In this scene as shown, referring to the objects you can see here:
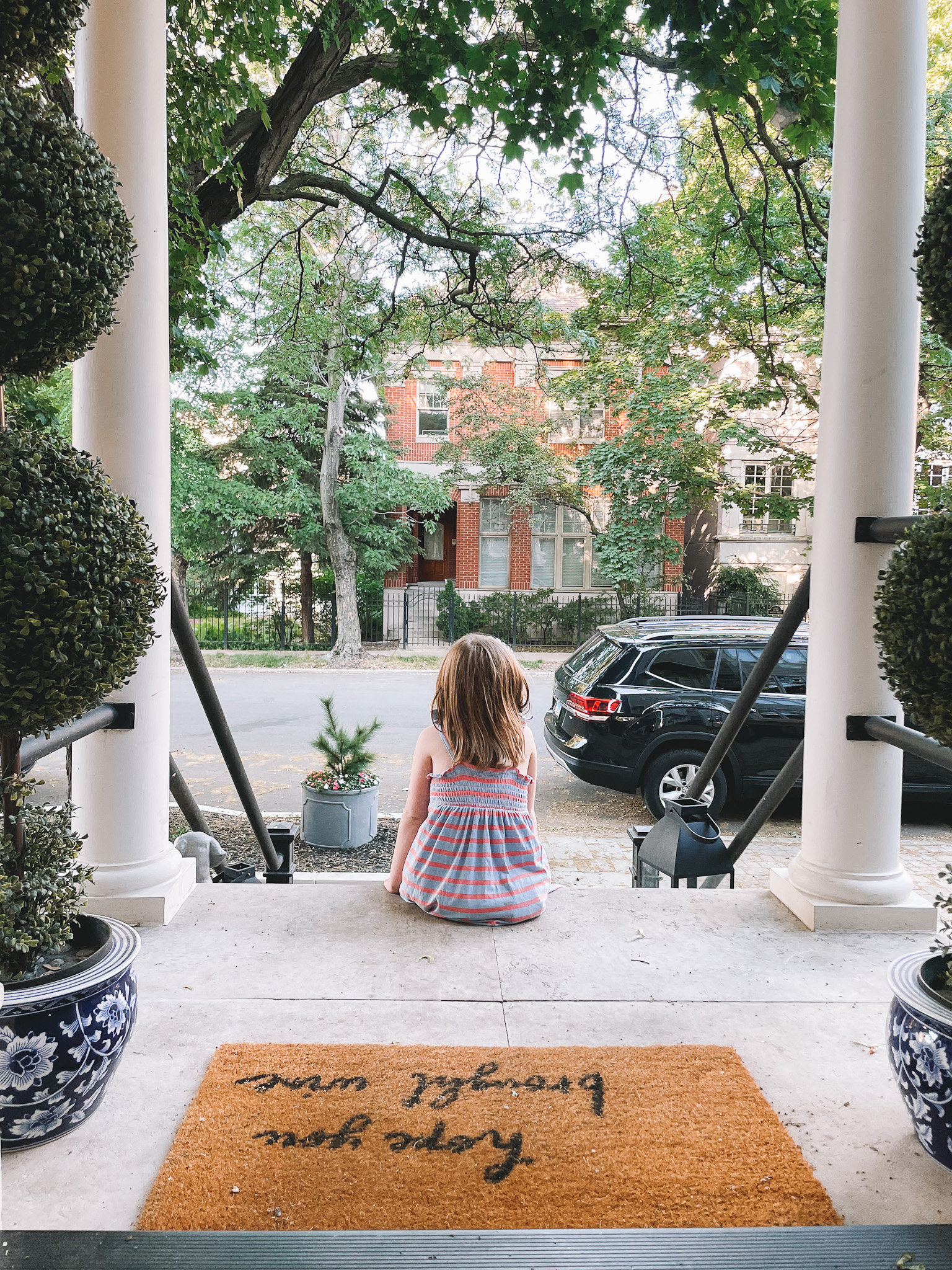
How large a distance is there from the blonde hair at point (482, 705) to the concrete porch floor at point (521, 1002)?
2.05 ft

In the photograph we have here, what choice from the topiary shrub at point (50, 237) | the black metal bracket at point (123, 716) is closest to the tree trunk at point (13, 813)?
the topiary shrub at point (50, 237)

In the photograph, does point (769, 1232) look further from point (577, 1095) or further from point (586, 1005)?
point (586, 1005)

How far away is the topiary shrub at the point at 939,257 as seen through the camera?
176cm

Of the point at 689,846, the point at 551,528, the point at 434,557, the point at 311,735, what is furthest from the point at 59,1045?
the point at 434,557

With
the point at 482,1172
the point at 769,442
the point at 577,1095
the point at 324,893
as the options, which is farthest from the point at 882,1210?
the point at 769,442

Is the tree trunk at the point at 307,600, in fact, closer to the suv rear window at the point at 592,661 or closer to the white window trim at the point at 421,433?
the white window trim at the point at 421,433

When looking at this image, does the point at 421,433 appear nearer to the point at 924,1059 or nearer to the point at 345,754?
the point at 345,754

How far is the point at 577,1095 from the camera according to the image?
6.86 ft

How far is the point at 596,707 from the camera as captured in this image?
7.57 metres

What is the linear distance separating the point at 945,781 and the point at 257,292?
8.26 metres

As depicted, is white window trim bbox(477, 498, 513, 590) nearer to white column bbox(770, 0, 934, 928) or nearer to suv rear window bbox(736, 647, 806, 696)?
suv rear window bbox(736, 647, 806, 696)

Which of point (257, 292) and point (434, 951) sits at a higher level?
point (257, 292)

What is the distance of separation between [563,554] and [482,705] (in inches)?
872

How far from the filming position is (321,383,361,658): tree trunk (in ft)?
62.8
